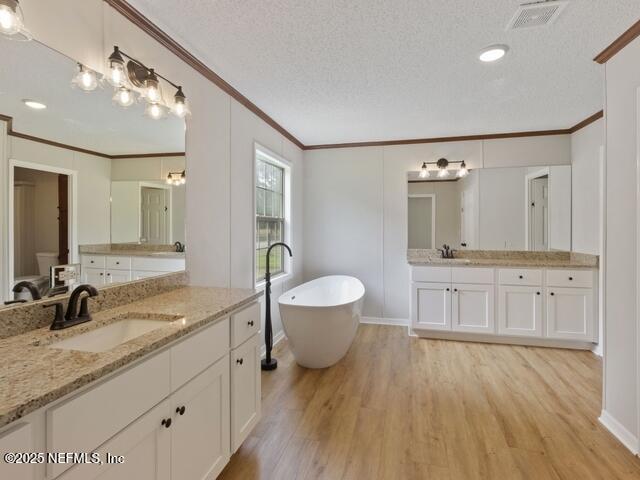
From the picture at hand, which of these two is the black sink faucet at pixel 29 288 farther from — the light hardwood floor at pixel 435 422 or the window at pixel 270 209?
the window at pixel 270 209

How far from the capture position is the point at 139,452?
108cm

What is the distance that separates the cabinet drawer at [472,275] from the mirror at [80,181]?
2.88 m

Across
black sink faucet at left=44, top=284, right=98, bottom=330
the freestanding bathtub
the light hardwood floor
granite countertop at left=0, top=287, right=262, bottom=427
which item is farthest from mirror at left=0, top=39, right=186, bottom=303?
the light hardwood floor

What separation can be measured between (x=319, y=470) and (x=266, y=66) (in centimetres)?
254

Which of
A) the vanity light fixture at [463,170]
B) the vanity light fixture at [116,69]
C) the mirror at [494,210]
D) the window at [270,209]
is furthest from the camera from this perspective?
the vanity light fixture at [463,170]

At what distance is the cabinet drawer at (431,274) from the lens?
369 centimetres

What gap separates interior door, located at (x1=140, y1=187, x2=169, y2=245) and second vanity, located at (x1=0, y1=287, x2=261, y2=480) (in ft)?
1.16

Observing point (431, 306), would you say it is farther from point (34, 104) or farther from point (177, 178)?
point (34, 104)

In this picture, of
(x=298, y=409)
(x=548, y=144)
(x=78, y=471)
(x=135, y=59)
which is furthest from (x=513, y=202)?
(x=78, y=471)

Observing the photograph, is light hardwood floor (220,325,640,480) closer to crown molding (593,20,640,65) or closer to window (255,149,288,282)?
window (255,149,288,282)

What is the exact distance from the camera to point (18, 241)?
1297mm

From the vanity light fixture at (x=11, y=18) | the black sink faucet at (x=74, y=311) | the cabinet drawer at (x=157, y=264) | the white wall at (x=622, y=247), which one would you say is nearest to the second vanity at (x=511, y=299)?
the white wall at (x=622, y=247)

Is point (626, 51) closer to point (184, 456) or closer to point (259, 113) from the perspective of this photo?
point (259, 113)

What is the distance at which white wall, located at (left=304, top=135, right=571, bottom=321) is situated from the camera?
169 inches
